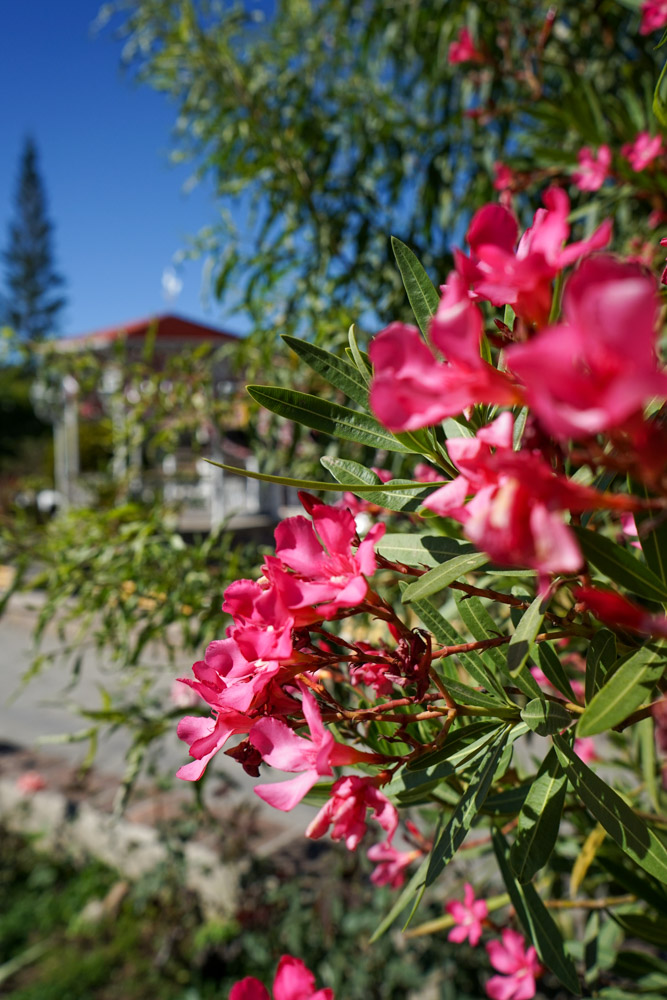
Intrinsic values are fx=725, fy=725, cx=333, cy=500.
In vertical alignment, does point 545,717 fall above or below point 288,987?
above

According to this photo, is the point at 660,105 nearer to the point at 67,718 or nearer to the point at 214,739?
the point at 214,739

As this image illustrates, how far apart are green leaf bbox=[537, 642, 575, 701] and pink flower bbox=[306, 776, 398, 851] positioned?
0.44 ft

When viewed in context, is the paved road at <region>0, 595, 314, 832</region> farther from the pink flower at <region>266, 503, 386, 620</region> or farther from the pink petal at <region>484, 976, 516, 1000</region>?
the pink flower at <region>266, 503, 386, 620</region>

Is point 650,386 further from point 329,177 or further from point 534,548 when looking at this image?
point 329,177

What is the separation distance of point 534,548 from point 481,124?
1.87 meters

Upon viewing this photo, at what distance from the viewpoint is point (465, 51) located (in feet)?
5.50

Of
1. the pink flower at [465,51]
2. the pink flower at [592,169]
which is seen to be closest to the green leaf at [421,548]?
the pink flower at [592,169]

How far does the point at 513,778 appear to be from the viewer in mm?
647

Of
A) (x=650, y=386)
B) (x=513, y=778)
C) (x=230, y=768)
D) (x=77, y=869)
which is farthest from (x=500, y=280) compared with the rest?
(x=230, y=768)

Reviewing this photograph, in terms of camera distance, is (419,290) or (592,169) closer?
(419,290)

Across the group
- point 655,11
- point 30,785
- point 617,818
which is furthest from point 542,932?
point 30,785

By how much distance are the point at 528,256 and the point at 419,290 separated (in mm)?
136

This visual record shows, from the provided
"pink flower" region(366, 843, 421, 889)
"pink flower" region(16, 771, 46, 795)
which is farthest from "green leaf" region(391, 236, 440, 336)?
"pink flower" region(16, 771, 46, 795)

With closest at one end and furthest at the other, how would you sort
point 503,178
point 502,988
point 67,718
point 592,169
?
point 502,988, point 592,169, point 503,178, point 67,718
